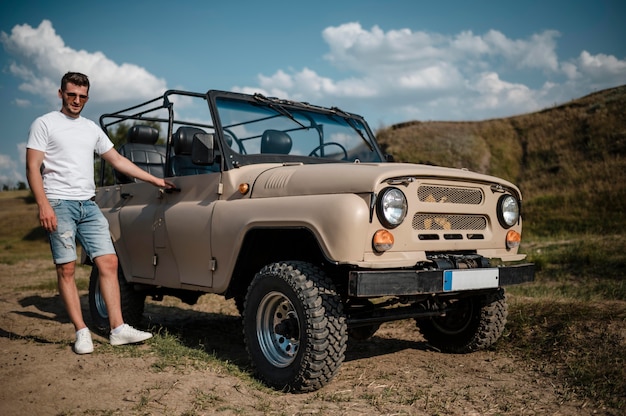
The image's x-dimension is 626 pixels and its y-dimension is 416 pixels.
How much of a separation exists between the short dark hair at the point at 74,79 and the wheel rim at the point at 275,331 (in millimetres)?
2237

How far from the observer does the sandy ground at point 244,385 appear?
3.35 m

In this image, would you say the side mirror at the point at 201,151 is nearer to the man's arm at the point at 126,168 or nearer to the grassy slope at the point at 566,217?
the man's arm at the point at 126,168

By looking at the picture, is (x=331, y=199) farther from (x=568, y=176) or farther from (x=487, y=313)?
(x=568, y=176)

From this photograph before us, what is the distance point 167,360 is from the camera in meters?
4.25

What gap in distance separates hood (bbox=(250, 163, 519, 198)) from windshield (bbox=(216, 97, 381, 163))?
1.85ft

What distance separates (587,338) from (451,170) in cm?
195

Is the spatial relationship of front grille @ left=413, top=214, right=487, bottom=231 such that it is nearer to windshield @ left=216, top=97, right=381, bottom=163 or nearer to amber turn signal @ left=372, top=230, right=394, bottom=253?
amber turn signal @ left=372, top=230, right=394, bottom=253

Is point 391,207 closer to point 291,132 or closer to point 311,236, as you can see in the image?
point 311,236

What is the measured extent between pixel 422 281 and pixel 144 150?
14.4 feet

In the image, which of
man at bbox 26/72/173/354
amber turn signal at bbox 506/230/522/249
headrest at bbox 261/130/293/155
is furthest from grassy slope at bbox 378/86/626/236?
man at bbox 26/72/173/354

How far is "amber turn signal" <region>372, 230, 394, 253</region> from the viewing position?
11.4 ft

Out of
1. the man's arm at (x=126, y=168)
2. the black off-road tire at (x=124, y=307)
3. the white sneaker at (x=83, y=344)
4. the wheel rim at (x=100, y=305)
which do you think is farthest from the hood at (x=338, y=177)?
the wheel rim at (x=100, y=305)

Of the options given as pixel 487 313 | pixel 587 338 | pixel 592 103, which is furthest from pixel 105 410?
pixel 592 103

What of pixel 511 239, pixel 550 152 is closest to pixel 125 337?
pixel 511 239
